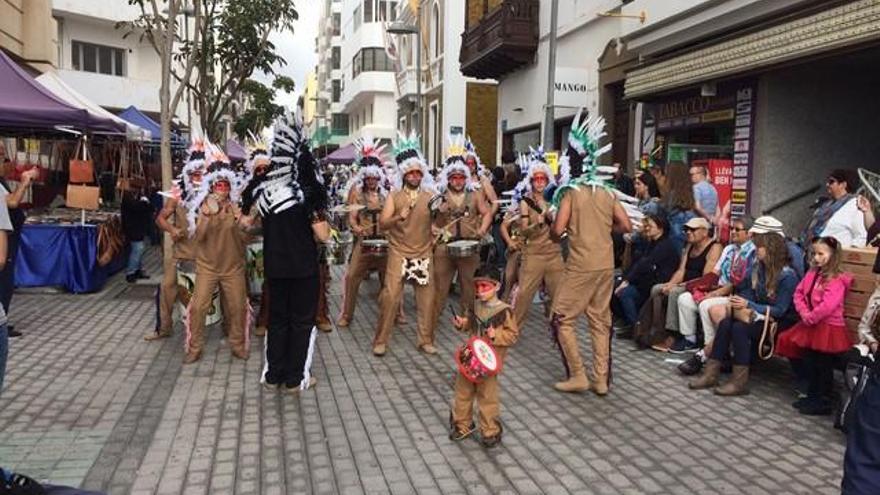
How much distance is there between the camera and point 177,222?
730 centimetres

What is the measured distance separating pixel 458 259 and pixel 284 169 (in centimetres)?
267

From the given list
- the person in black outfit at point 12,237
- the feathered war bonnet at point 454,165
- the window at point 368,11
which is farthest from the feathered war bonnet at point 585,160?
the window at point 368,11

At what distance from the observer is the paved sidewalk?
436 centimetres

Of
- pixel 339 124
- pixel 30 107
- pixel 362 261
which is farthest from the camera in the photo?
pixel 339 124

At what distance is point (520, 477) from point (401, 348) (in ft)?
10.7

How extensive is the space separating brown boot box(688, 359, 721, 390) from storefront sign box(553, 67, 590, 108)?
922cm

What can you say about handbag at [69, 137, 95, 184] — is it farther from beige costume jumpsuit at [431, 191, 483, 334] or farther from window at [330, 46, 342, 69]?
window at [330, 46, 342, 69]

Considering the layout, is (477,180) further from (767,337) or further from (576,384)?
(767,337)

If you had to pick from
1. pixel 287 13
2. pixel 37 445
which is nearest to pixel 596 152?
pixel 37 445

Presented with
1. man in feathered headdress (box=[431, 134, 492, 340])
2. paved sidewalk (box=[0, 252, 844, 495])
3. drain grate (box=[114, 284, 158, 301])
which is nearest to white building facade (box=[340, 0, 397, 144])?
drain grate (box=[114, 284, 158, 301])

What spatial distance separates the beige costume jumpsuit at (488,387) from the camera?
482 cm

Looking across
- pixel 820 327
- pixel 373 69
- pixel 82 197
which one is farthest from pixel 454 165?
pixel 373 69

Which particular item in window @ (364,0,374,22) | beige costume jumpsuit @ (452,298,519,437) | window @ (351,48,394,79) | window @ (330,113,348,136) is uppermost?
window @ (364,0,374,22)

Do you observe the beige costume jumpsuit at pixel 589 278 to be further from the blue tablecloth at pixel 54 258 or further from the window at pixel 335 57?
the window at pixel 335 57
